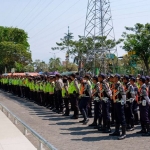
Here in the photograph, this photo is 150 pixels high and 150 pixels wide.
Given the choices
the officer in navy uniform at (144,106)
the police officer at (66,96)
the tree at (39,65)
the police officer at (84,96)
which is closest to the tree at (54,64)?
the tree at (39,65)

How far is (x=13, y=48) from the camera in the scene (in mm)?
64312

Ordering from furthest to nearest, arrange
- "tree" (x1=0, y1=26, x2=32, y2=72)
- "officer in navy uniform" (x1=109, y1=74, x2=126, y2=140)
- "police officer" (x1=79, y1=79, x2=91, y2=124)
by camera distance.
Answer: "tree" (x1=0, y1=26, x2=32, y2=72), "police officer" (x1=79, y1=79, x2=91, y2=124), "officer in navy uniform" (x1=109, y1=74, x2=126, y2=140)

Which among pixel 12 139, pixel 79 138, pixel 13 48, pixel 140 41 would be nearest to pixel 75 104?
pixel 79 138

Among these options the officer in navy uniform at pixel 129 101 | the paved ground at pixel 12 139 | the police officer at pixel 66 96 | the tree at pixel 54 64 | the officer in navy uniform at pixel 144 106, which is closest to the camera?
the paved ground at pixel 12 139

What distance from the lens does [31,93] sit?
70.5 feet

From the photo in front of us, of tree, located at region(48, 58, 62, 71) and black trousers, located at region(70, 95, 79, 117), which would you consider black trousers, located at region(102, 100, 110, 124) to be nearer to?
black trousers, located at region(70, 95, 79, 117)

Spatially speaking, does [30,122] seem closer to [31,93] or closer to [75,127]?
[75,127]

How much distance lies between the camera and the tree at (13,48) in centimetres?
6419

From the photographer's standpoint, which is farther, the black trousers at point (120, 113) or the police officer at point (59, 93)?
the police officer at point (59, 93)

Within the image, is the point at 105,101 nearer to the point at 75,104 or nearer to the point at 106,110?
the point at 106,110

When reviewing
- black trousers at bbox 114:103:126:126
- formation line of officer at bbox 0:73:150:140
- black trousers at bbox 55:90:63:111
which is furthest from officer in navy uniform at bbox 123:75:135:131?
black trousers at bbox 55:90:63:111

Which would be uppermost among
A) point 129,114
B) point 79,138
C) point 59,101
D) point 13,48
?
point 13,48

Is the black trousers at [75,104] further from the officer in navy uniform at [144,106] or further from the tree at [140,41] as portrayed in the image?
the tree at [140,41]

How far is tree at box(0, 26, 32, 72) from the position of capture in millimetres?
64188
